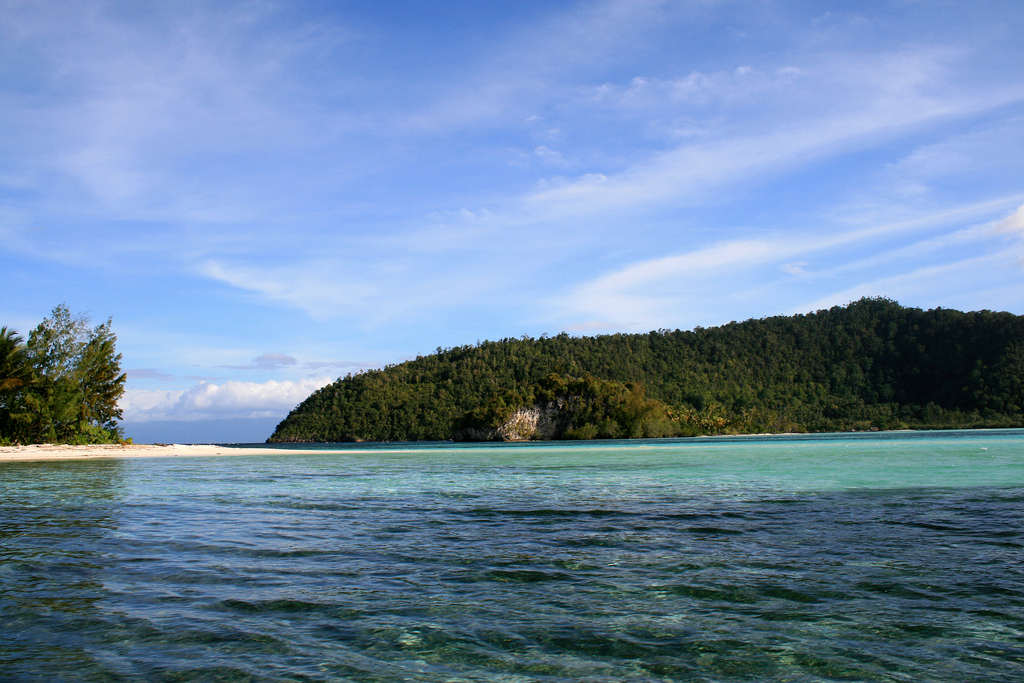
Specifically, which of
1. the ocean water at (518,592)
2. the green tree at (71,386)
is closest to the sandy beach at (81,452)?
the green tree at (71,386)

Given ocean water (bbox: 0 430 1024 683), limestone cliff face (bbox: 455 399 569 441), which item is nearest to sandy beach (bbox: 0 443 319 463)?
ocean water (bbox: 0 430 1024 683)

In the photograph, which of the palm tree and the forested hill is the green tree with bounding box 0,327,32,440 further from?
the forested hill

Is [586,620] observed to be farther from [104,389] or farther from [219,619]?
[104,389]

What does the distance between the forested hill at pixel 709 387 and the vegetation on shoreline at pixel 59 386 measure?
90.3 metres

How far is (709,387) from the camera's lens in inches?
7205

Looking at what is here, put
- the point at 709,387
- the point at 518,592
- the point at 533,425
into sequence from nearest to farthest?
the point at 518,592 < the point at 533,425 < the point at 709,387

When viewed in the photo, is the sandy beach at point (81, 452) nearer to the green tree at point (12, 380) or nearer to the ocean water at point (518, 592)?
the green tree at point (12, 380)

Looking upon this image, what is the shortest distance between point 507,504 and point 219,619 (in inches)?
371

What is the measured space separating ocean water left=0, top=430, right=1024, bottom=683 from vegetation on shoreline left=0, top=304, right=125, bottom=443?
120 ft

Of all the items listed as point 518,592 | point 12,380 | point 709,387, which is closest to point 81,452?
point 12,380

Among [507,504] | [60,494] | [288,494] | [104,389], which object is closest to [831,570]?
[507,504]

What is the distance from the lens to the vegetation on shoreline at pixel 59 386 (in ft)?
141

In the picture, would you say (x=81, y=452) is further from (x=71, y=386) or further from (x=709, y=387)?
(x=709, y=387)

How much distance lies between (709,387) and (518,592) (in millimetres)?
185319
